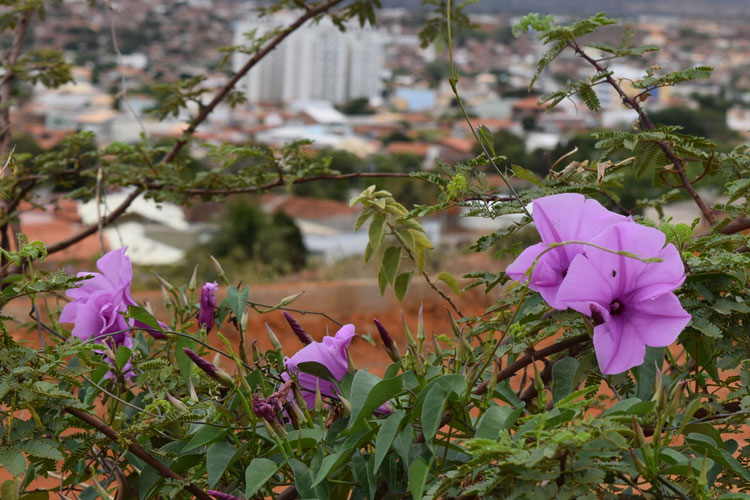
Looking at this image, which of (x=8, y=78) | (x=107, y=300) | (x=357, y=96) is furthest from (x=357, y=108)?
(x=107, y=300)

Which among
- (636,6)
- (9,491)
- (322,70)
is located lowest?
(322,70)

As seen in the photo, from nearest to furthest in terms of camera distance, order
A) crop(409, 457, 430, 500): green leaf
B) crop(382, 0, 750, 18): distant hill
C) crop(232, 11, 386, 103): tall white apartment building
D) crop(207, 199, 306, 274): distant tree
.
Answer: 1. crop(409, 457, 430, 500): green leaf
2. crop(207, 199, 306, 274): distant tree
3. crop(382, 0, 750, 18): distant hill
4. crop(232, 11, 386, 103): tall white apartment building

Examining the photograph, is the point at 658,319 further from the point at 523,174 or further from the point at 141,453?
the point at 141,453

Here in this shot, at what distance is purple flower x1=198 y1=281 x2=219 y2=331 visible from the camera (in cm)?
60

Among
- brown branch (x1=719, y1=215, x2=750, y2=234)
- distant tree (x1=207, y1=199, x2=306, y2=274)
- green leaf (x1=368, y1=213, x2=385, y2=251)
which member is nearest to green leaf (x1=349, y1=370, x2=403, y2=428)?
green leaf (x1=368, y1=213, x2=385, y2=251)

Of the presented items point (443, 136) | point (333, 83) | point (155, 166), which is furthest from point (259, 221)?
point (333, 83)

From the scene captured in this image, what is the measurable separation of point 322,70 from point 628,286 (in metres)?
27.0

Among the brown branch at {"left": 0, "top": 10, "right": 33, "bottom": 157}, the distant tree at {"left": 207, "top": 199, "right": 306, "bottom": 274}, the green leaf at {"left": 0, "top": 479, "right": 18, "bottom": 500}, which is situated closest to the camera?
the green leaf at {"left": 0, "top": 479, "right": 18, "bottom": 500}

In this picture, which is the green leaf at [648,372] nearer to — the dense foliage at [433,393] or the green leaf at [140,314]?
the dense foliage at [433,393]

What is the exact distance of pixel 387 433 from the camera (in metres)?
0.40

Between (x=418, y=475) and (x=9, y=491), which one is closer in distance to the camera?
(x=418, y=475)

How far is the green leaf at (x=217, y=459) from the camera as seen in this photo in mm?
429

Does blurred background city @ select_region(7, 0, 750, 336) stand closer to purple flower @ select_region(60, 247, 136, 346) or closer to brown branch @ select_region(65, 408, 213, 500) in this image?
purple flower @ select_region(60, 247, 136, 346)

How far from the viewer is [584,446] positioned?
1.21ft
